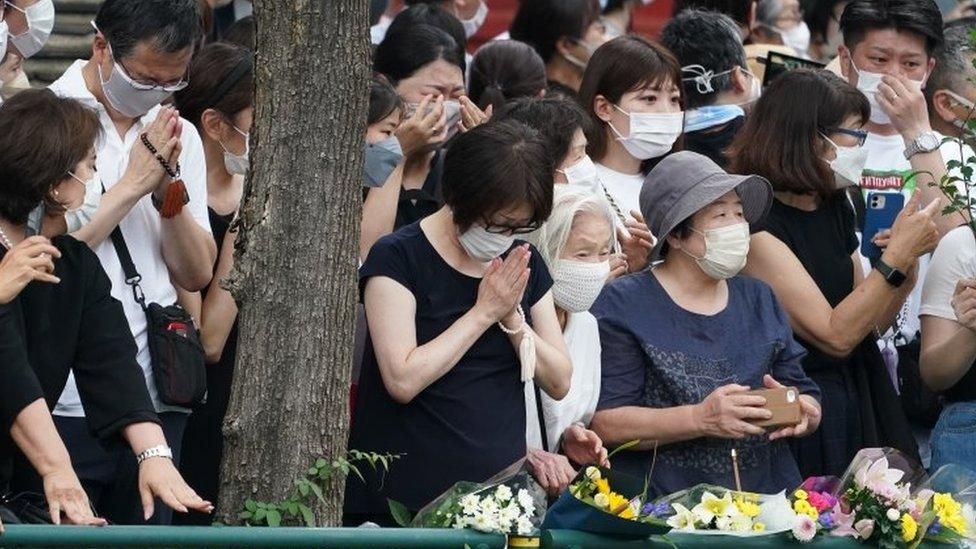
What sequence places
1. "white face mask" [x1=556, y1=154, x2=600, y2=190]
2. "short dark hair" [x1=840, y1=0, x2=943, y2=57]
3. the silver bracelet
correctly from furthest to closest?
"short dark hair" [x1=840, y1=0, x2=943, y2=57] → "white face mask" [x1=556, y1=154, x2=600, y2=190] → the silver bracelet

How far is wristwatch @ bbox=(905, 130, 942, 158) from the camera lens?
22.4ft

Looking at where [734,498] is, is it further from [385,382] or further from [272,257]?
[272,257]

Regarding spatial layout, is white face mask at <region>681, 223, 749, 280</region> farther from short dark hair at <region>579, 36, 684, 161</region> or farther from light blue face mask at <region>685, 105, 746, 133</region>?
light blue face mask at <region>685, 105, 746, 133</region>

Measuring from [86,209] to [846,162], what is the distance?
2737 mm

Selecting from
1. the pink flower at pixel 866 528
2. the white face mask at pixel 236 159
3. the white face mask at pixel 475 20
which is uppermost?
the white face mask at pixel 236 159

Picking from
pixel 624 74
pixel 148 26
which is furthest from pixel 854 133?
pixel 148 26

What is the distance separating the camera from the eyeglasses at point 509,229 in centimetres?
537

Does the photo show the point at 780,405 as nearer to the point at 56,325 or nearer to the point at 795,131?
the point at 795,131

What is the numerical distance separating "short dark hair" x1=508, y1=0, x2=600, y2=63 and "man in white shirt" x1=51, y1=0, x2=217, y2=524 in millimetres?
3251

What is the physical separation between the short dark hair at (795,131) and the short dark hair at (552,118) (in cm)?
62

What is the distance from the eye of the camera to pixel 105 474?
5391 mm

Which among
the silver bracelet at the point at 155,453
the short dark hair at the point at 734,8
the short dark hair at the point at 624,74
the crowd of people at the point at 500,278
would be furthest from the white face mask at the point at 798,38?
the silver bracelet at the point at 155,453

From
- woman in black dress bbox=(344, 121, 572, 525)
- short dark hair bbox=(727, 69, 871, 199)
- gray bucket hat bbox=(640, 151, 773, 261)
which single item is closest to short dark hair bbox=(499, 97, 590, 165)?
gray bucket hat bbox=(640, 151, 773, 261)

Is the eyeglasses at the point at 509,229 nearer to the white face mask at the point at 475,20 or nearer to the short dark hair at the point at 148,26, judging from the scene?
the short dark hair at the point at 148,26
